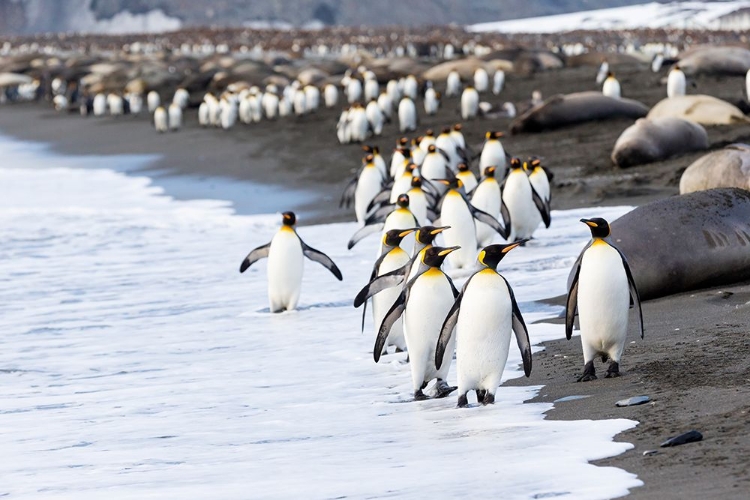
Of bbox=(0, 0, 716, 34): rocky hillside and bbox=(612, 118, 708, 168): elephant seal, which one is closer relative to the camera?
bbox=(612, 118, 708, 168): elephant seal

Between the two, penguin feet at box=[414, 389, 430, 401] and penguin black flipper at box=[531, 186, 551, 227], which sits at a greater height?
penguin black flipper at box=[531, 186, 551, 227]

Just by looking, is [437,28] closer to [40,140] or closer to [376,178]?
[40,140]

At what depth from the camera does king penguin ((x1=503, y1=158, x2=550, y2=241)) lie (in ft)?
32.2

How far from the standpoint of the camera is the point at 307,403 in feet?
18.3

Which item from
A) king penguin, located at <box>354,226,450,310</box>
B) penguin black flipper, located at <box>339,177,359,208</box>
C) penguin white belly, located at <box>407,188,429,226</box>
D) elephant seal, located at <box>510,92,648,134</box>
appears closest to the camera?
king penguin, located at <box>354,226,450,310</box>

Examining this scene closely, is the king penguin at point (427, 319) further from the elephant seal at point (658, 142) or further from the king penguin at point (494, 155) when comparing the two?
the elephant seal at point (658, 142)

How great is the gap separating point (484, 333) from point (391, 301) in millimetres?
1503

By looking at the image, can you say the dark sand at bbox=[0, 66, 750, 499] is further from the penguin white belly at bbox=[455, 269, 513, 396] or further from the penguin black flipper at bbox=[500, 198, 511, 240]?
the penguin black flipper at bbox=[500, 198, 511, 240]

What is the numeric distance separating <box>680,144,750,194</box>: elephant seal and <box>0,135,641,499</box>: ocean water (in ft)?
3.18

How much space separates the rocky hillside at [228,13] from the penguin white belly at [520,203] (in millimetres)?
82991

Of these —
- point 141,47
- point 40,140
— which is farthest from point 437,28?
point 40,140

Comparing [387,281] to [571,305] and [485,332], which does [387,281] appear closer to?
[571,305]

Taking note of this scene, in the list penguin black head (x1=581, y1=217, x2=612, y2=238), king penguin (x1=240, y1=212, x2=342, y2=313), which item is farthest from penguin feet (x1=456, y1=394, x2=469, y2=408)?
king penguin (x1=240, y1=212, x2=342, y2=313)

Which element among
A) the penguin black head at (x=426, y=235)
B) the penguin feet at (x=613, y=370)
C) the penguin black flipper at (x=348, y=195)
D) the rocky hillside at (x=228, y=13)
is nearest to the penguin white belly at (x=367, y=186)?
the penguin black flipper at (x=348, y=195)
